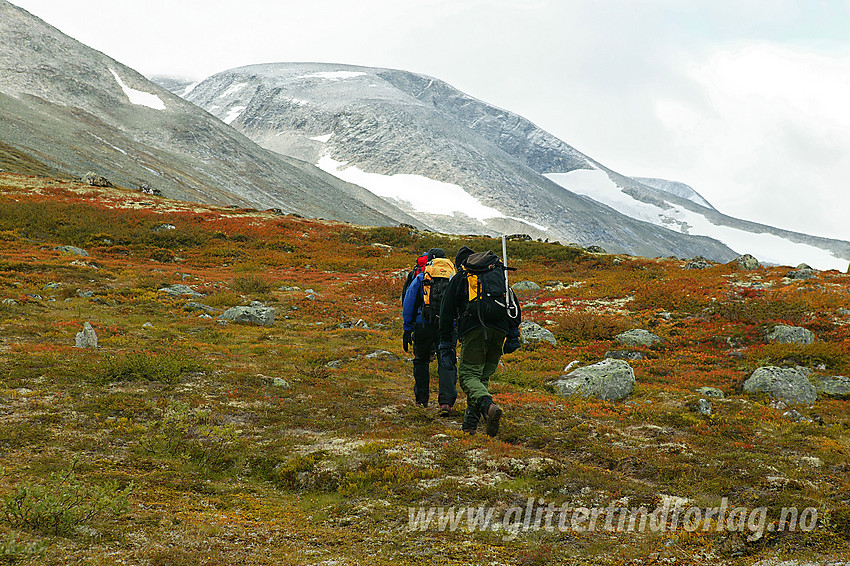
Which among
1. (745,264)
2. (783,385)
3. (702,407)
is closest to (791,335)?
(783,385)

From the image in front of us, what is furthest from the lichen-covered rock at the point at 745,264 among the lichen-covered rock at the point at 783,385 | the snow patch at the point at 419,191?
the snow patch at the point at 419,191

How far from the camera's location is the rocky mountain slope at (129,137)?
79.4 metres

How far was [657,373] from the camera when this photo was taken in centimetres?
1414

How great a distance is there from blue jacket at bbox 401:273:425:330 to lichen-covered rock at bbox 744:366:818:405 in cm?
797

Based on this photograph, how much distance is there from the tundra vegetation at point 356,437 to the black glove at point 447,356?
95cm

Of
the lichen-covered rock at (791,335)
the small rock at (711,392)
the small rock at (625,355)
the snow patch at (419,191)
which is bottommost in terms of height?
the small rock at (625,355)

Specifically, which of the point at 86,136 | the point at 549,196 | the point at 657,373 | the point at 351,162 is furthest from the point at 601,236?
the point at 657,373

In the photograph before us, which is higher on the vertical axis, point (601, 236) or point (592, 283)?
point (601, 236)

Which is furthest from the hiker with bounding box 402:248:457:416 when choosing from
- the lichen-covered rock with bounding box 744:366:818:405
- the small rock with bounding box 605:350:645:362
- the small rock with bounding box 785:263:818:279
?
the small rock with bounding box 785:263:818:279

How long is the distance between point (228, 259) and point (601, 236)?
163 metres

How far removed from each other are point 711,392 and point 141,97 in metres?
150

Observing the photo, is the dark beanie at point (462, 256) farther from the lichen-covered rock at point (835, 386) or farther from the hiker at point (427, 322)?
the lichen-covered rock at point (835, 386)

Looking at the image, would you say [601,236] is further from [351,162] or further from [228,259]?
[228,259]

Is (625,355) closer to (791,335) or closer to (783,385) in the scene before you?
(783,385)
